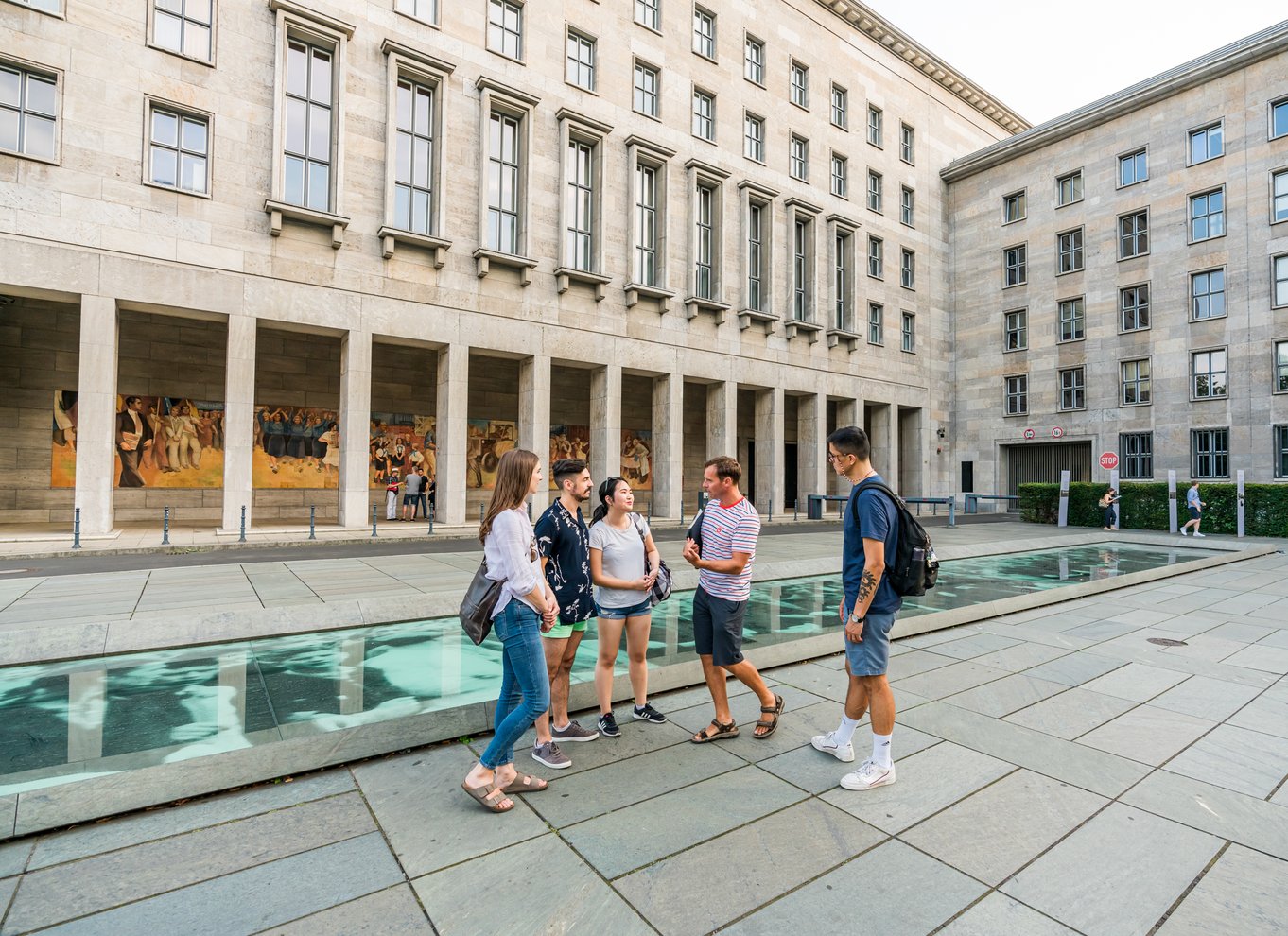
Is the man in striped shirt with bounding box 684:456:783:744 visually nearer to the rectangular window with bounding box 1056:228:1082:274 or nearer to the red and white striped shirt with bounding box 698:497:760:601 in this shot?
the red and white striped shirt with bounding box 698:497:760:601

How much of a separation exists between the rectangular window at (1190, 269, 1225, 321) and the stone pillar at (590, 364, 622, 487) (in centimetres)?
2435

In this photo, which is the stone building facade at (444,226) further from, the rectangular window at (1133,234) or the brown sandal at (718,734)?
the brown sandal at (718,734)

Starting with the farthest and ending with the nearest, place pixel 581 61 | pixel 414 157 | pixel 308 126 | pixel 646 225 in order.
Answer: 1. pixel 646 225
2. pixel 581 61
3. pixel 414 157
4. pixel 308 126

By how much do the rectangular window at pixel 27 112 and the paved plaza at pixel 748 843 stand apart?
1782cm

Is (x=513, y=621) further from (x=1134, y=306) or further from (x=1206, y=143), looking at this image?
(x=1206, y=143)

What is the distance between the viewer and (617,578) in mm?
4531

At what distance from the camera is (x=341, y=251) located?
1786 centimetres

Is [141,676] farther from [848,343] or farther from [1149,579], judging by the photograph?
[848,343]

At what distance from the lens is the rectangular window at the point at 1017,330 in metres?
33.2

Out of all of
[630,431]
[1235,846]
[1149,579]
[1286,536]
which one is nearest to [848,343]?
[630,431]

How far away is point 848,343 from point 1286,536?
53.3 feet

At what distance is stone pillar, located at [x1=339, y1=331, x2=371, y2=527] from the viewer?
1784 cm

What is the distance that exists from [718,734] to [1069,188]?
123ft

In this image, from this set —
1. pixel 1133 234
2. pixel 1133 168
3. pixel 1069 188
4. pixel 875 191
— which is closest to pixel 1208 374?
pixel 1133 234
